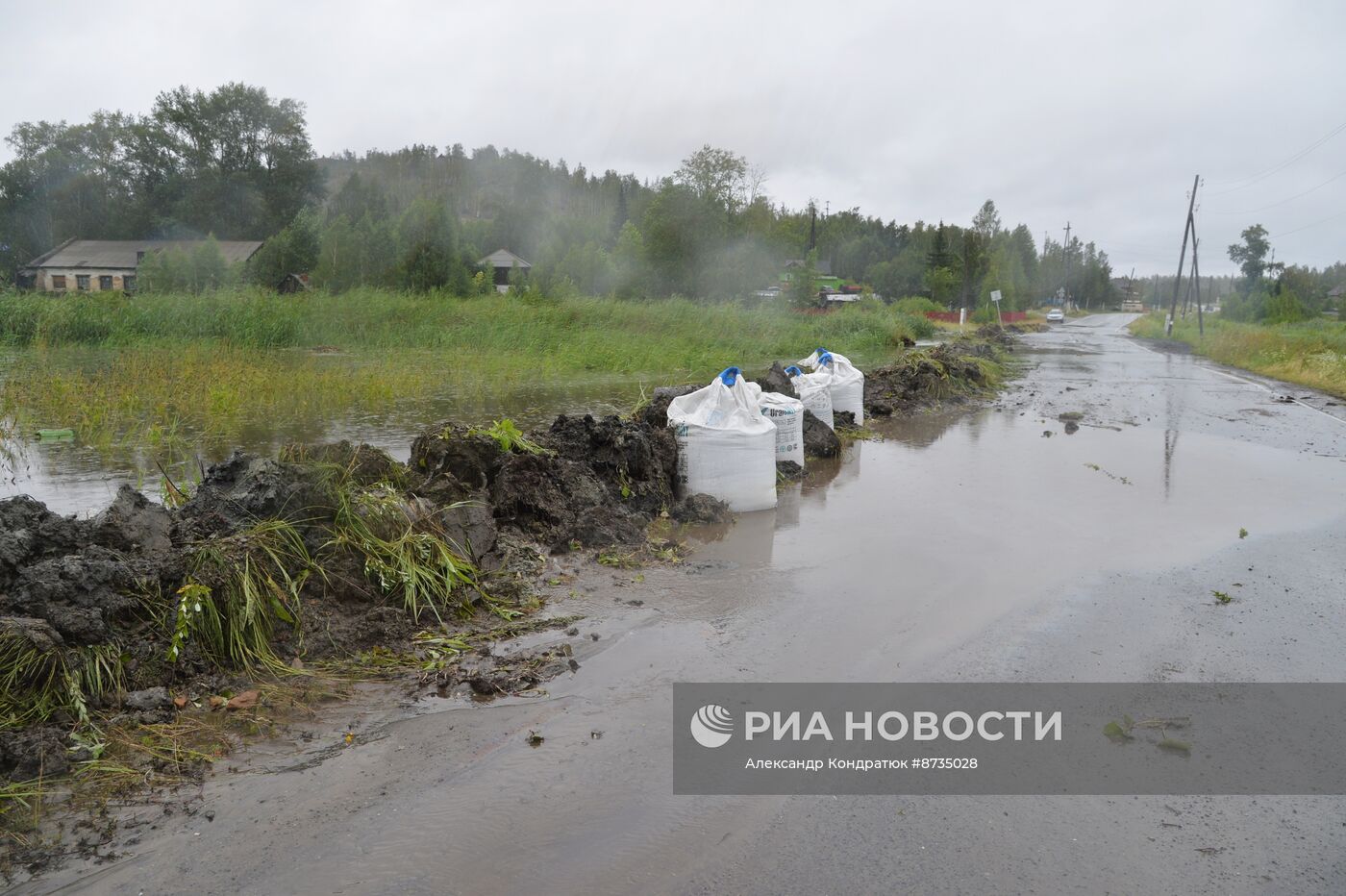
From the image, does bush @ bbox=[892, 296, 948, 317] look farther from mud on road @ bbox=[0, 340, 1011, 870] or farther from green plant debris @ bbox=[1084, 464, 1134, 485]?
mud on road @ bbox=[0, 340, 1011, 870]

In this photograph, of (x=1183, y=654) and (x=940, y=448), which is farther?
(x=940, y=448)

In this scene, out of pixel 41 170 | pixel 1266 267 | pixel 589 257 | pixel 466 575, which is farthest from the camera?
pixel 1266 267

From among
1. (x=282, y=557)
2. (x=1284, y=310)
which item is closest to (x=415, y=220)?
(x=282, y=557)

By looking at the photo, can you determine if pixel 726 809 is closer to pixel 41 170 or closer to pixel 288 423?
pixel 288 423

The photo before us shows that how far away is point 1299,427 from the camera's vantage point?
14.1 m

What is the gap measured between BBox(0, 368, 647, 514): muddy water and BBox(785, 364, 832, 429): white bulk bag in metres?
3.65

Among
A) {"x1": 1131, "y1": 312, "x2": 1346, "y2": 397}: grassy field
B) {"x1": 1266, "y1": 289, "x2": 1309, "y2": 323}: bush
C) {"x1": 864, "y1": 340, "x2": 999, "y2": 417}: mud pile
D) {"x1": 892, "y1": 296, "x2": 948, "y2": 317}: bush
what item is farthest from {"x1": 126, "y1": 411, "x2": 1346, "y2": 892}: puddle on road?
{"x1": 1266, "y1": 289, "x2": 1309, "y2": 323}: bush

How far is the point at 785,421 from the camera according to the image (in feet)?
29.3

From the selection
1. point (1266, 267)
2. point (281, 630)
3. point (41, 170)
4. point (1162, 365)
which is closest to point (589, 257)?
point (1162, 365)

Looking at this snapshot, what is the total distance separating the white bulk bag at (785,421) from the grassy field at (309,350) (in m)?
6.30

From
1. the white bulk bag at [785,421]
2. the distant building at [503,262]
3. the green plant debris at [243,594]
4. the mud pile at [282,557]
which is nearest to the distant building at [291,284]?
the distant building at [503,262]

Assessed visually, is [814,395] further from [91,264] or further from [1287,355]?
[91,264]

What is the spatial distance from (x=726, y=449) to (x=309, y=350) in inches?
613

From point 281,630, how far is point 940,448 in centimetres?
884
